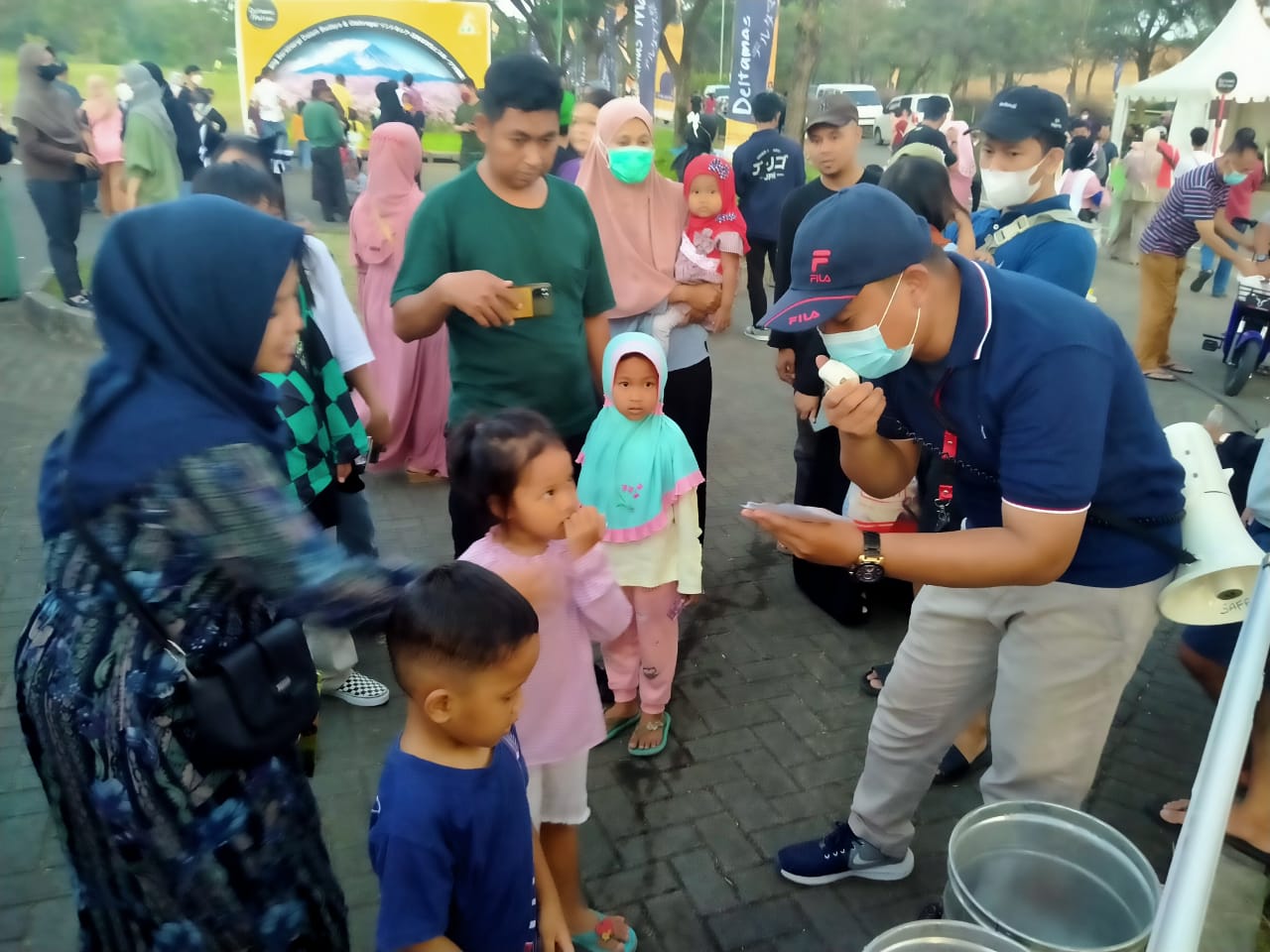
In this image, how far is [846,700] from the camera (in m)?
3.48

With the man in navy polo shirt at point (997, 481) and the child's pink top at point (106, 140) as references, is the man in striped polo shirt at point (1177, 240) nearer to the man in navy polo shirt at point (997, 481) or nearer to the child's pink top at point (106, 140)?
the man in navy polo shirt at point (997, 481)

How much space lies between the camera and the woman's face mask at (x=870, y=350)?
1.87 meters

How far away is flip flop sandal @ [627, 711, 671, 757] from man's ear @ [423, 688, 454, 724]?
1.72 m

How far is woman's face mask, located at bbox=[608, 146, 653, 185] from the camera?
3.47 metres

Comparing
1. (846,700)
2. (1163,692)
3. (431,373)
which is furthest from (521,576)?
(431,373)

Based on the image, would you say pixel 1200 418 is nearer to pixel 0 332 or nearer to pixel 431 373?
pixel 431 373

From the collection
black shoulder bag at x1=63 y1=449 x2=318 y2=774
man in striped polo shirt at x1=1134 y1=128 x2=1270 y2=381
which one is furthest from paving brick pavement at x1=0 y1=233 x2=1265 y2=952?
man in striped polo shirt at x1=1134 y1=128 x2=1270 y2=381

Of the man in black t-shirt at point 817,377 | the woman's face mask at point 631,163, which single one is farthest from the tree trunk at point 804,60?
the woman's face mask at point 631,163

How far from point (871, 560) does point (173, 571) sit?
1320mm

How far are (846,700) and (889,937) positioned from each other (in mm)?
2011

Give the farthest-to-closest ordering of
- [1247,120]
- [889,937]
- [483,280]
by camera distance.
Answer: [1247,120]
[483,280]
[889,937]

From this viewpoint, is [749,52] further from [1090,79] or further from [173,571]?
[1090,79]

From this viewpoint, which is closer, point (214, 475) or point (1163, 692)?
point (214, 475)

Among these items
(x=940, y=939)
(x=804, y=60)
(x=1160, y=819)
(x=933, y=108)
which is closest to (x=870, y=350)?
(x=940, y=939)
